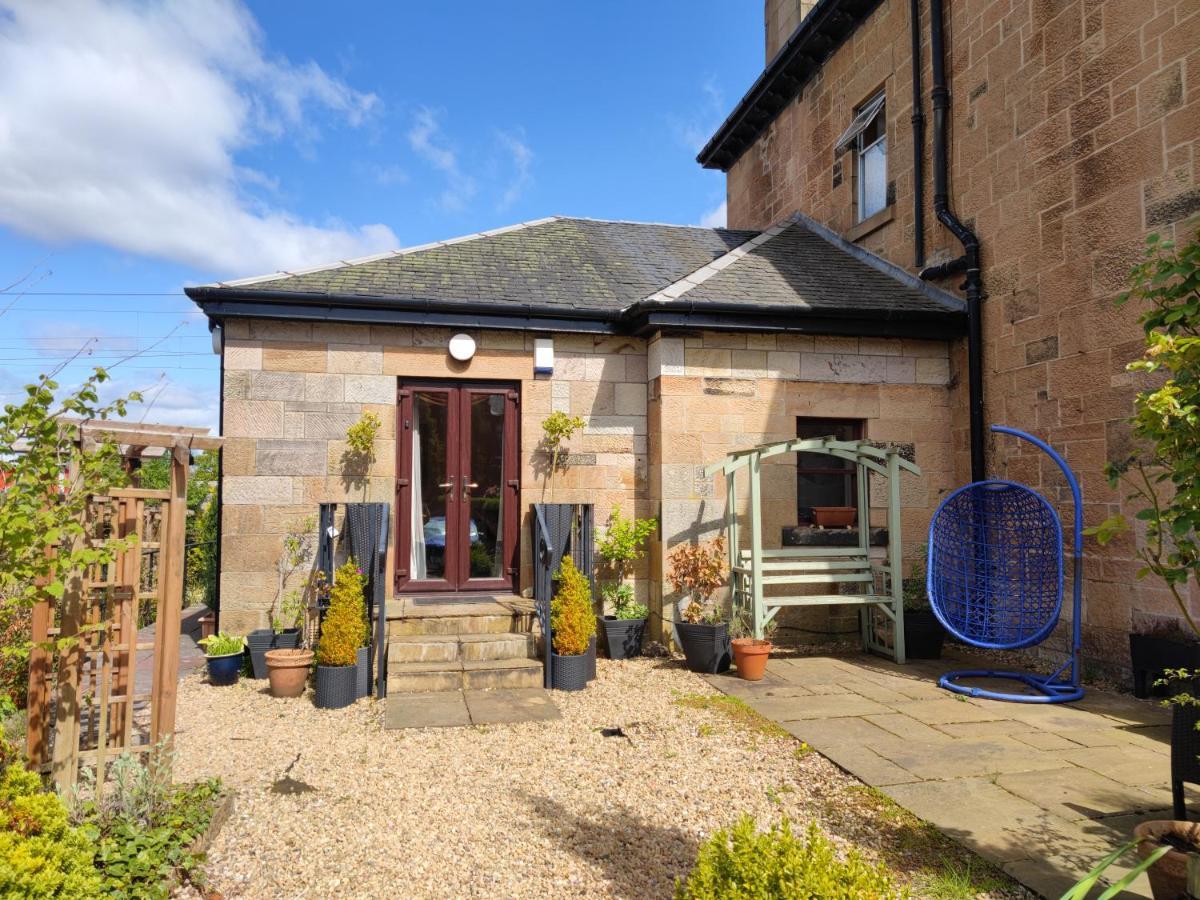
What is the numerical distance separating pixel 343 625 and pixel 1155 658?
5.78m

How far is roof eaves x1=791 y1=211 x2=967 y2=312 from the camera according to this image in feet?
25.7

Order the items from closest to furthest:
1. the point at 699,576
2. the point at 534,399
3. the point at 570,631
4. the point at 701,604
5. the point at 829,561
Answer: the point at 570,631
the point at 699,576
the point at 701,604
the point at 829,561
the point at 534,399

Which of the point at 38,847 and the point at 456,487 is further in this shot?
the point at 456,487

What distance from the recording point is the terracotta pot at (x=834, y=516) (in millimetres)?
7496

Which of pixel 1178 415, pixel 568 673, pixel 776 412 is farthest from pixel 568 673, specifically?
pixel 1178 415

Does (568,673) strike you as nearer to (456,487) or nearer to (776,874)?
(456,487)

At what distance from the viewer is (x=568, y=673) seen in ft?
19.8

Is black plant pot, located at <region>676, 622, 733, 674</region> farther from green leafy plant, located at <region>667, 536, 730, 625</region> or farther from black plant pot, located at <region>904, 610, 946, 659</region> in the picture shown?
black plant pot, located at <region>904, 610, 946, 659</region>

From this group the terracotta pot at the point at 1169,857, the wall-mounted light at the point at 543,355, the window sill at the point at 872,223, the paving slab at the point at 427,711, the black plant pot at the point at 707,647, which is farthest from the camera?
the window sill at the point at 872,223

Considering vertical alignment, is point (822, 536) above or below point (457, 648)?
above

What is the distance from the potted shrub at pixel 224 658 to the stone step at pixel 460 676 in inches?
53.5

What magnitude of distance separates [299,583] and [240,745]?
7.98 feet

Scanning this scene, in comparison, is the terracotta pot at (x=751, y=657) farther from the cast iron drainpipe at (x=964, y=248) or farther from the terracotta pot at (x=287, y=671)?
the terracotta pot at (x=287, y=671)

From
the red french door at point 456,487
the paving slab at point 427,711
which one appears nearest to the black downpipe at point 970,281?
the red french door at point 456,487
